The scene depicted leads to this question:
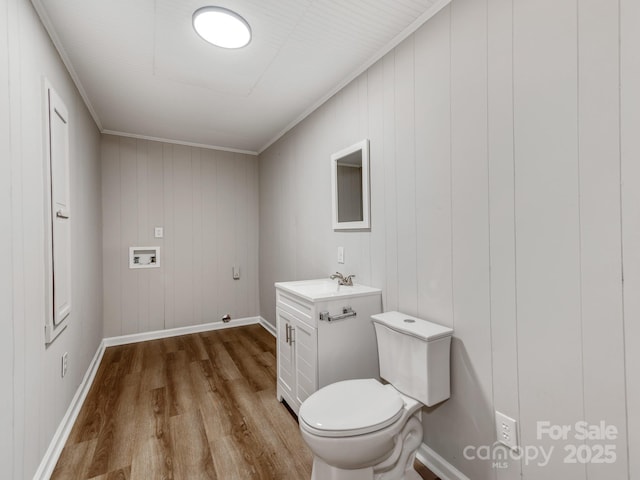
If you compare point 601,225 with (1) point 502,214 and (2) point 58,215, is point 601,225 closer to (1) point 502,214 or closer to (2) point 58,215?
(1) point 502,214

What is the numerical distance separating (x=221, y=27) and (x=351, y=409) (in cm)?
202

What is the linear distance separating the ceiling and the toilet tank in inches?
62.6

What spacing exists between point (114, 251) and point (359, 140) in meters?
2.96

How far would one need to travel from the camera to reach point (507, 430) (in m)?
1.23

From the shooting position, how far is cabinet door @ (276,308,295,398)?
2039 mm

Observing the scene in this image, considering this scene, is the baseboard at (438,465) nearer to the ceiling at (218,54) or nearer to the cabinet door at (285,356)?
the cabinet door at (285,356)

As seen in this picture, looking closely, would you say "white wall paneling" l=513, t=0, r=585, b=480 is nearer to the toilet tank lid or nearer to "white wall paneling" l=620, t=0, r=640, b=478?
"white wall paneling" l=620, t=0, r=640, b=478

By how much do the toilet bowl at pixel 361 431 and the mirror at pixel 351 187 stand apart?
1.03m

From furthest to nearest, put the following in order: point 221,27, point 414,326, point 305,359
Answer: point 305,359 < point 221,27 < point 414,326

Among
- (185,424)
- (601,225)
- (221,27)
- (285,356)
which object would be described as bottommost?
(185,424)

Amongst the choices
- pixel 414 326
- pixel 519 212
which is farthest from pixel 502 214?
pixel 414 326

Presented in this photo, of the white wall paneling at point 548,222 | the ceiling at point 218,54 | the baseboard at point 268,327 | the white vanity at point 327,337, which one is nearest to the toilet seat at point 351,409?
the white vanity at point 327,337

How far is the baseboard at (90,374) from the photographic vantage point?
1.52 meters

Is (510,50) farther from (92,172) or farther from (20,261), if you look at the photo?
(92,172)
